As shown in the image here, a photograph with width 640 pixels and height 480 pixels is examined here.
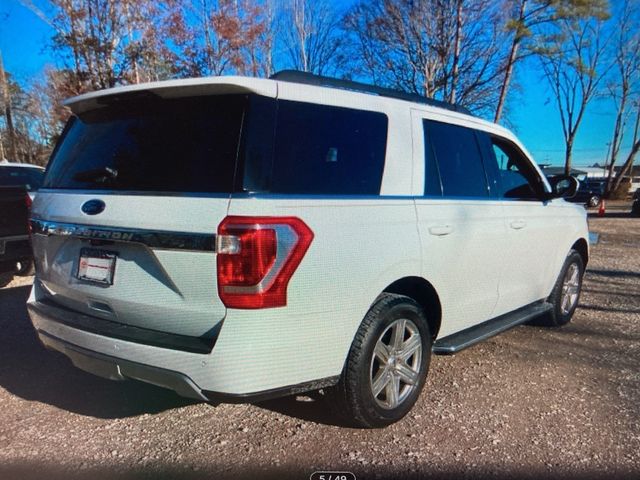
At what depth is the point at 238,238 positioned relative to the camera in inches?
77.7

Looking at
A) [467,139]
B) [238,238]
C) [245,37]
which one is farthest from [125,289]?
[245,37]

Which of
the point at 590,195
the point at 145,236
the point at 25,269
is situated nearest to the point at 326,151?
the point at 145,236

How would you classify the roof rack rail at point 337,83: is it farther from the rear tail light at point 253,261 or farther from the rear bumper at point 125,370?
the rear bumper at point 125,370

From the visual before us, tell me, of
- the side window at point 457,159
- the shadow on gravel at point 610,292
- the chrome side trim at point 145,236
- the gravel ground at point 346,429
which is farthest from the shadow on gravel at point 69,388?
the shadow on gravel at point 610,292

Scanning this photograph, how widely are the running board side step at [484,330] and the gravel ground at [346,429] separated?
1.23 ft

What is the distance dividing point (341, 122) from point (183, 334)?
138cm

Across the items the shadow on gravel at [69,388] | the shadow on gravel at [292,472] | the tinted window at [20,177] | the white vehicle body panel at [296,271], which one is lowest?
the shadow on gravel at [292,472]

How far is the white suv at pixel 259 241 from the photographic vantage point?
2035 millimetres

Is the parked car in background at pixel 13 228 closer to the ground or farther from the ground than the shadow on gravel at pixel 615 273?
farther from the ground

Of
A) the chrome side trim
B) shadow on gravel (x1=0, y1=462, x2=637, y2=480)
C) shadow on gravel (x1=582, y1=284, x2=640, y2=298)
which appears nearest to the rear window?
the chrome side trim

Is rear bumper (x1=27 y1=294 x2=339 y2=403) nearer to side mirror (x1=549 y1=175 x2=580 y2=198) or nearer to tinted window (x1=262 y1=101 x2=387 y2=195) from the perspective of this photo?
tinted window (x1=262 y1=101 x2=387 y2=195)

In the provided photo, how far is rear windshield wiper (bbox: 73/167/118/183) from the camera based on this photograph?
8.05 ft

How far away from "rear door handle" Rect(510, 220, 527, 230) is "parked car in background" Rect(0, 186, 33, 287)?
5.53m

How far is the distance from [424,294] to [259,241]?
140 centimetres
